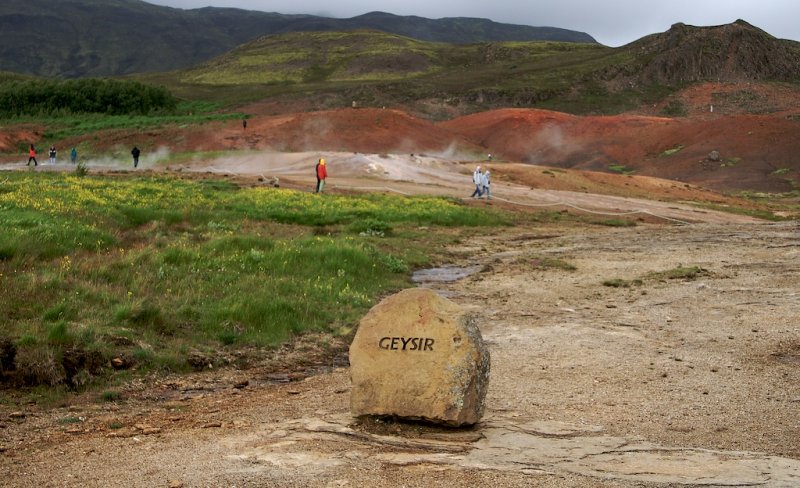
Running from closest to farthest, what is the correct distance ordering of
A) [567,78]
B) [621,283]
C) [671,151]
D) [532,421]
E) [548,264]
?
1. [532,421]
2. [621,283]
3. [548,264]
4. [671,151]
5. [567,78]

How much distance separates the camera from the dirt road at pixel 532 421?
707 cm

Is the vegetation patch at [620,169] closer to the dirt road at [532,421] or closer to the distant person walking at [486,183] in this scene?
the distant person walking at [486,183]

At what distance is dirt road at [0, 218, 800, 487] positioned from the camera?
7074 mm

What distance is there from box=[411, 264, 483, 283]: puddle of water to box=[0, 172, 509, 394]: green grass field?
1.13ft

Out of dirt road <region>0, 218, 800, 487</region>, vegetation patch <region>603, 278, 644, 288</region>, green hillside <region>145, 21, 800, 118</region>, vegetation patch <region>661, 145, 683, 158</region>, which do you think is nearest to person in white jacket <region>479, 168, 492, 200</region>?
vegetation patch <region>603, 278, 644, 288</region>

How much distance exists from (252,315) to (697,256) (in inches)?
485

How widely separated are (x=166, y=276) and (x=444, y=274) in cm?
652

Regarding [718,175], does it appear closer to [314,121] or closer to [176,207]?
[314,121]

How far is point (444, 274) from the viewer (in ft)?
63.8

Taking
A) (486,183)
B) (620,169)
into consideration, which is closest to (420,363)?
(486,183)

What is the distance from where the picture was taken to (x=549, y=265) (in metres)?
20.3

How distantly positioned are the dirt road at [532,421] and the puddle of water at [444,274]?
2.47 meters

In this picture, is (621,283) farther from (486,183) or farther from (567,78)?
(567,78)

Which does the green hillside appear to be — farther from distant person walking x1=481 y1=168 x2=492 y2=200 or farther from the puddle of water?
the puddle of water
